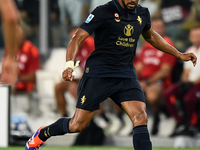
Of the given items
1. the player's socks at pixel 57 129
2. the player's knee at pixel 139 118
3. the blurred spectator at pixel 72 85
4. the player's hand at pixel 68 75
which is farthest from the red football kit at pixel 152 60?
the player's hand at pixel 68 75

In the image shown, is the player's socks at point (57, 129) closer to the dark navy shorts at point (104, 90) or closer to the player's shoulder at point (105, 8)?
the dark navy shorts at point (104, 90)

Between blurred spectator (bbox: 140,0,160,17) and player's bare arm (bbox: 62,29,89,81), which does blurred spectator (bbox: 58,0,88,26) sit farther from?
player's bare arm (bbox: 62,29,89,81)

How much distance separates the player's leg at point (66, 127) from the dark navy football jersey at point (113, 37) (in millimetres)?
432

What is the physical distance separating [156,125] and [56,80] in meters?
1.96

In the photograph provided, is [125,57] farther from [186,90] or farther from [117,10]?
[186,90]

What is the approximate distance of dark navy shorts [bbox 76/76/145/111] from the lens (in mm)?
4828

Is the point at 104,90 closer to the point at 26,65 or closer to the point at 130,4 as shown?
the point at 130,4

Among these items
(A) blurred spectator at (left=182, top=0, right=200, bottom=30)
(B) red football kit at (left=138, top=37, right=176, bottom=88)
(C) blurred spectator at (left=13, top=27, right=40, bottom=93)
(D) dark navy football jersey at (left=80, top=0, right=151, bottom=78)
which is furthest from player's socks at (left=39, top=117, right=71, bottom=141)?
(A) blurred spectator at (left=182, top=0, right=200, bottom=30)

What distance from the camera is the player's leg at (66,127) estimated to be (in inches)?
191

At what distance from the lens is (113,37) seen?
477cm

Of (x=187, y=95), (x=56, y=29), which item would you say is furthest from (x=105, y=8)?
(x=56, y=29)

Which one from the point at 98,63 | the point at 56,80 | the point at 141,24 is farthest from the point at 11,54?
the point at 56,80

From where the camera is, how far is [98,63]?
490 cm

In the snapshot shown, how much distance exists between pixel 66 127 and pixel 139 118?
81 centimetres
